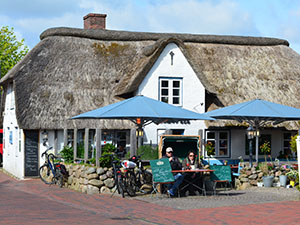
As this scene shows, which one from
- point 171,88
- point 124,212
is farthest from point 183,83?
point 124,212

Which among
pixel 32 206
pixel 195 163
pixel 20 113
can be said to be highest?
pixel 20 113

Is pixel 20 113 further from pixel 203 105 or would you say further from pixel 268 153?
pixel 268 153

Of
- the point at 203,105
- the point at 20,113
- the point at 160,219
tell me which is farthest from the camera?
the point at 203,105

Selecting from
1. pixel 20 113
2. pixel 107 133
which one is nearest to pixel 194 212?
pixel 107 133

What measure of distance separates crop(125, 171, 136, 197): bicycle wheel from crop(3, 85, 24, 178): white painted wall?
10.1 m

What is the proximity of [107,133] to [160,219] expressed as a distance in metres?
13.1

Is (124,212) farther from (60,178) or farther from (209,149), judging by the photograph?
(209,149)

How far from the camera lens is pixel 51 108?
25297 millimetres

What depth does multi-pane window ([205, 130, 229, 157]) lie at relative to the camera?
89.4ft

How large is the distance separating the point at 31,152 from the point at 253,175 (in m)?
11.3

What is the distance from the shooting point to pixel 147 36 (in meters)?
30.6

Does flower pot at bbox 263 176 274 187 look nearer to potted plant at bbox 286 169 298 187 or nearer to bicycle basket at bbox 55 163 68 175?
potted plant at bbox 286 169 298 187

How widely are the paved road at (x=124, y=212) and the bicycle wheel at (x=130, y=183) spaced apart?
413mm

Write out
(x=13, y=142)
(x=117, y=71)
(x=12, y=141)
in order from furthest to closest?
(x=12, y=141), (x=13, y=142), (x=117, y=71)
